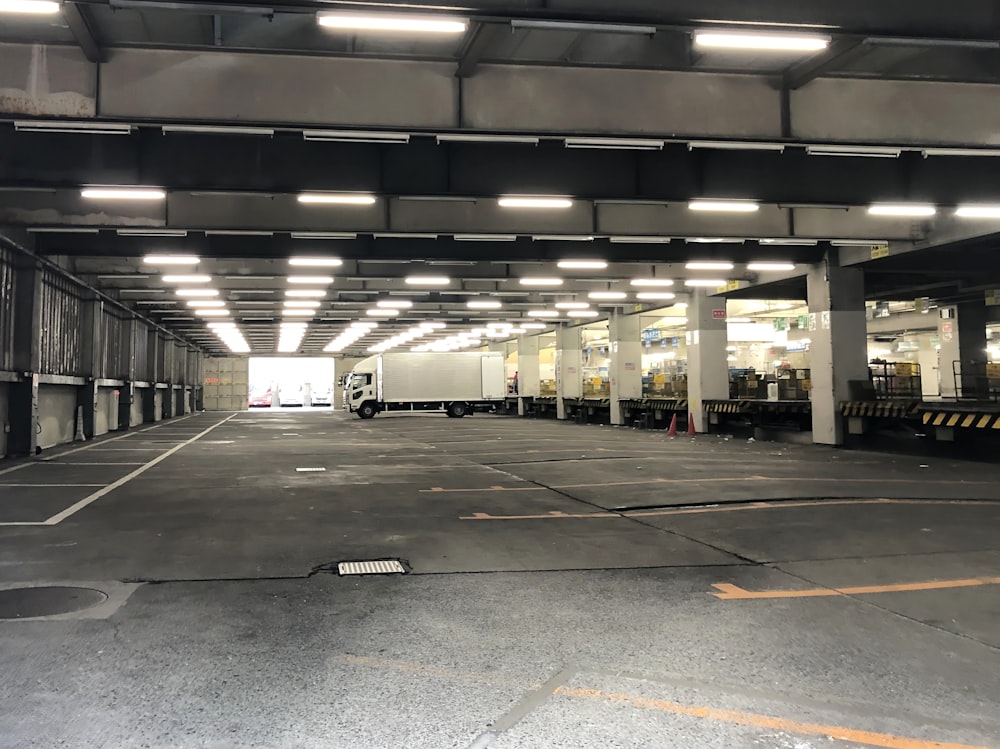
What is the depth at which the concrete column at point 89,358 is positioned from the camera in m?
23.3

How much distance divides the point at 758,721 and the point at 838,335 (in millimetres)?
18714

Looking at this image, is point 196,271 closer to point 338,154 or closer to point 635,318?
point 338,154

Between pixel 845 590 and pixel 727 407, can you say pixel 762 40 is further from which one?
pixel 727 407

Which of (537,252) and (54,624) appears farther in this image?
(537,252)

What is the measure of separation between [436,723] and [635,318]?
100.0 feet

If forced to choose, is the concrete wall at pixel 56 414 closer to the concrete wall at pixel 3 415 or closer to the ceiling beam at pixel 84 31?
the concrete wall at pixel 3 415

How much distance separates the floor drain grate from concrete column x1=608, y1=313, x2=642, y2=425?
87.2 ft

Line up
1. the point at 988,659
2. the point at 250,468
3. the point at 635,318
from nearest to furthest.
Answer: the point at 988,659 < the point at 250,468 < the point at 635,318

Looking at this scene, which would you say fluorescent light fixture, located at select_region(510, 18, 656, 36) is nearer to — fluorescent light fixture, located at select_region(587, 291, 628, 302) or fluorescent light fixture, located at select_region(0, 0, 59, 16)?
fluorescent light fixture, located at select_region(0, 0, 59, 16)

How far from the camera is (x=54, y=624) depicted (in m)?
5.18

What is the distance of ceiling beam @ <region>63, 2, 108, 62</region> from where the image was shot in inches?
287

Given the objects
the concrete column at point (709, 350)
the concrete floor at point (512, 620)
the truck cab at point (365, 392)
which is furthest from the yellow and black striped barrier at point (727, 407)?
the truck cab at point (365, 392)

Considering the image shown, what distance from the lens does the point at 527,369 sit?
1841 inches

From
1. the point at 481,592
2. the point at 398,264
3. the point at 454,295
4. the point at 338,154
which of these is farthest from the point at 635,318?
the point at 481,592
